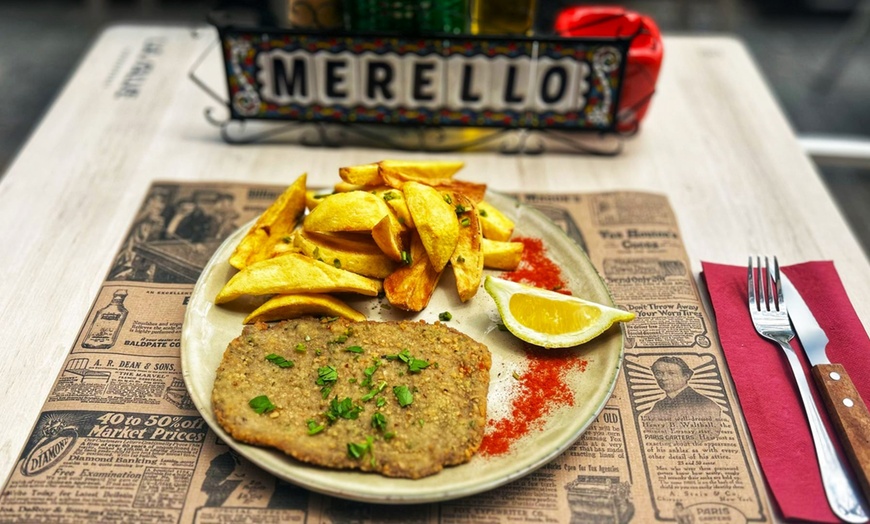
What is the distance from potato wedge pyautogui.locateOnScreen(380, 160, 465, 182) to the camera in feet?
7.57

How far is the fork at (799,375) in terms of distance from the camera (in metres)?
1.78

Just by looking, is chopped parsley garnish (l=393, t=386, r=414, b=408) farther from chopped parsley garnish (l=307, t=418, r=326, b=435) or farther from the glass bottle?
the glass bottle

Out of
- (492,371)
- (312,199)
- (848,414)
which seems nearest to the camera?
(848,414)

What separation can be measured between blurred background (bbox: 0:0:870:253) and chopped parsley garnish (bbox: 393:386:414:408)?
4263mm

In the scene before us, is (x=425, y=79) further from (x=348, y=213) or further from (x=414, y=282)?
(x=414, y=282)

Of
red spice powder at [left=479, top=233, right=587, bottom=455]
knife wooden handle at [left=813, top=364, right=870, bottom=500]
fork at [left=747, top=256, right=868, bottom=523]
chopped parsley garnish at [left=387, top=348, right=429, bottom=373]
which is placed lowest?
fork at [left=747, top=256, right=868, bottom=523]

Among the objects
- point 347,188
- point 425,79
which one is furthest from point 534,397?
point 425,79

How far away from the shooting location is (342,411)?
1.81 metres

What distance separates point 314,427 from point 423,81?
174 cm

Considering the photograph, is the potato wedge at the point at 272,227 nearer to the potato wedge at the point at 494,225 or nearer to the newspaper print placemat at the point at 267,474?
the newspaper print placemat at the point at 267,474

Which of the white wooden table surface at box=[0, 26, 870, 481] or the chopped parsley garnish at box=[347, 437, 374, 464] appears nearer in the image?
the chopped parsley garnish at box=[347, 437, 374, 464]

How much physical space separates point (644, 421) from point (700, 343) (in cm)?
39

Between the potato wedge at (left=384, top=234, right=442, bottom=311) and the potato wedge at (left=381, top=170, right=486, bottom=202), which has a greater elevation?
the potato wedge at (left=381, top=170, right=486, bottom=202)

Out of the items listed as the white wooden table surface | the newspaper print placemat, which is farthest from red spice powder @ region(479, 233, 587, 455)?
the white wooden table surface
